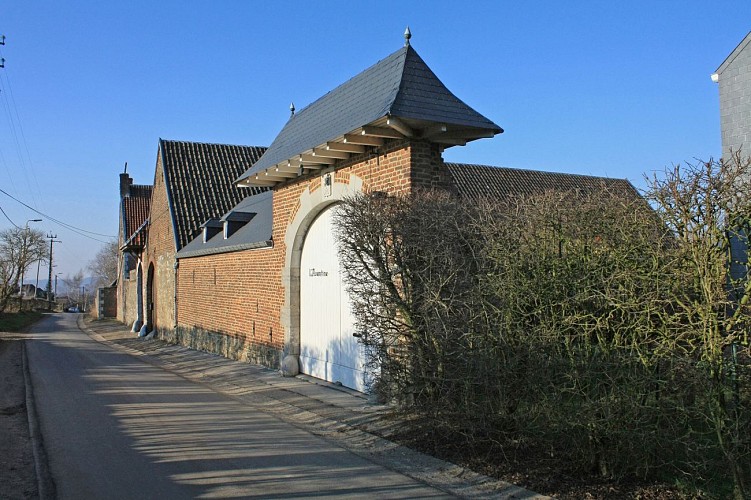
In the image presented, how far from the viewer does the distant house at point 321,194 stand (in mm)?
9727

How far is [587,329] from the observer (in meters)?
5.50

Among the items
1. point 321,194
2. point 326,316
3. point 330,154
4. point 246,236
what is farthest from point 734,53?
point 246,236

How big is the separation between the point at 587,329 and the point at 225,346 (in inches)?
523

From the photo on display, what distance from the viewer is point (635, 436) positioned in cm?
516

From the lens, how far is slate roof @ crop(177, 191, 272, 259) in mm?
15414

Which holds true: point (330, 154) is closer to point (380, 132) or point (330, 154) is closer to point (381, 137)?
point (381, 137)

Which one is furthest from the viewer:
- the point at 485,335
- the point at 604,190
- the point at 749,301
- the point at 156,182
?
the point at 156,182

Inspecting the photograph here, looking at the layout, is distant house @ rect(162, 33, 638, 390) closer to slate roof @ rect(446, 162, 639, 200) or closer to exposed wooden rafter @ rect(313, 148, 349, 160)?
exposed wooden rafter @ rect(313, 148, 349, 160)

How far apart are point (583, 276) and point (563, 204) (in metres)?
0.89

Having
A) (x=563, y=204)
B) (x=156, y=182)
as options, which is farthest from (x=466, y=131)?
(x=156, y=182)

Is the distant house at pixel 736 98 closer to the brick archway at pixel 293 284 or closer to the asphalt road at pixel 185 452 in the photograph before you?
the brick archway at pixel 293 284

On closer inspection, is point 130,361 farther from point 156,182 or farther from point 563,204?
point 563,204

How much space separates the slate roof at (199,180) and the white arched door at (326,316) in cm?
1112

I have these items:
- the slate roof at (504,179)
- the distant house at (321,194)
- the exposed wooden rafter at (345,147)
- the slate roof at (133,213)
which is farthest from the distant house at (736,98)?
the slate roof at (133,213)
